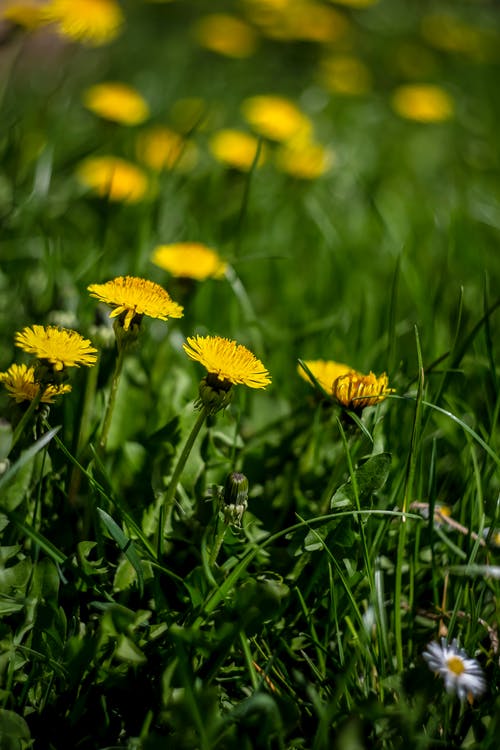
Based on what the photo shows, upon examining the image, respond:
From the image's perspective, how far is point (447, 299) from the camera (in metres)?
1.83

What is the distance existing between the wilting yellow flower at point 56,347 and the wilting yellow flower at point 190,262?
19.2 inches

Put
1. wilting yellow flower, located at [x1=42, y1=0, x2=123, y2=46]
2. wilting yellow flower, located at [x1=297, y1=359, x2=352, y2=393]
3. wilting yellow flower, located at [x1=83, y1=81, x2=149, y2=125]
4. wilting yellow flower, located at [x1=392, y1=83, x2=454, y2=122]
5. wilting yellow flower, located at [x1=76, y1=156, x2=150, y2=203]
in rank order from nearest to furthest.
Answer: wilting yellow flower, located at [x1=297, y1=359, x2=352, y2=393] → wilting yellow flower, located at [x1=42, y1=0, x2=123, y2=46] → wilting yellow flower, located at [x1=76, y1=156, x2=150, y2=203] → wilting yellow flower, located at [x1=83, y1=81, x2=149, y2=125] → wilting yellow flower, located at [x1=392, y1=83, x2=454, y2=122]

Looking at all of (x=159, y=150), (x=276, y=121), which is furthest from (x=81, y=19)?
(x=276, y=121)

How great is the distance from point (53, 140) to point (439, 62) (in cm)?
285

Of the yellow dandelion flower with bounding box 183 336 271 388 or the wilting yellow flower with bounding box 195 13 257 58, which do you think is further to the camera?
the wilting yellow flower with bounding box 195 13 257 58

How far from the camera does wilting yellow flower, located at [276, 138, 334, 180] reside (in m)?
2.10

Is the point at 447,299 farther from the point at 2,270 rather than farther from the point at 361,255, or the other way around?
the point at 2,270

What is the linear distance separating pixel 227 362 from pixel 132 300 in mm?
147

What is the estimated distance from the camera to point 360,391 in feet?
3.40

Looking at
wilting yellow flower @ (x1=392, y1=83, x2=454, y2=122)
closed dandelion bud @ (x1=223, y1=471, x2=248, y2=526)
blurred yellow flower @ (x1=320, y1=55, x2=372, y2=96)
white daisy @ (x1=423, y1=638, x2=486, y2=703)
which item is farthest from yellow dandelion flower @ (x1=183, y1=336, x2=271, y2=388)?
blurred yellow flower @ (x1=320, y1=55, x2=372, y2=96)

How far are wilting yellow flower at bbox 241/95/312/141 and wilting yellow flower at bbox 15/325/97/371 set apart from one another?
1.39 metres

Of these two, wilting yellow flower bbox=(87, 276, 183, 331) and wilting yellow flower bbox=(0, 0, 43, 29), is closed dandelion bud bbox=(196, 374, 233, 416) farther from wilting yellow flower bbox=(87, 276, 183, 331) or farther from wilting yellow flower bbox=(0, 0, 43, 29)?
wilting yellow flower bbox=(0, 0, 43, 29)

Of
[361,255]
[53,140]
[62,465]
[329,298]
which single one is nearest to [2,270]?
[53,140]

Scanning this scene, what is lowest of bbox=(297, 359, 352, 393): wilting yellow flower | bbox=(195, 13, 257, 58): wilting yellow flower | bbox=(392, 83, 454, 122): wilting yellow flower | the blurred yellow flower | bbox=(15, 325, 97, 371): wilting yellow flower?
the blurred yellow flower
